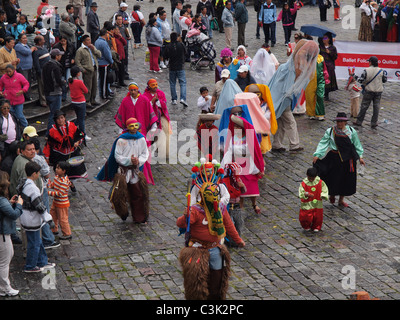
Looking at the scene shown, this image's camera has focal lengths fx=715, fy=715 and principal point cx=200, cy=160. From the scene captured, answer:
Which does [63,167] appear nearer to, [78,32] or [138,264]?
[138,264]

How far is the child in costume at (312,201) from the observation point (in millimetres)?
11258

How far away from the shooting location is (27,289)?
370 inches

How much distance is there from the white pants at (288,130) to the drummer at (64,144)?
4.35 meters

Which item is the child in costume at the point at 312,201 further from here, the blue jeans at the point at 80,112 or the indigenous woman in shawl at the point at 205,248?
the blue jeans at the point at 80,112

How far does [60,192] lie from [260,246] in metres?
3.17

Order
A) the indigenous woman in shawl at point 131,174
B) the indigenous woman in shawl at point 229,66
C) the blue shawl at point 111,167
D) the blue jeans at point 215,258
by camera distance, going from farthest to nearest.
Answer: the indigenous woman in shawl at point 229,66 < the blue shawl at point 111,167 < the indigenous woman in shawl at point 131,174 < the blue jeans at point 215,258

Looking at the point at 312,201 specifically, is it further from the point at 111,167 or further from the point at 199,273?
the point at 199,273

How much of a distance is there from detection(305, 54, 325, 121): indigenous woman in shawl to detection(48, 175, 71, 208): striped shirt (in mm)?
7673

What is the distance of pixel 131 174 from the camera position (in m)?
11.6

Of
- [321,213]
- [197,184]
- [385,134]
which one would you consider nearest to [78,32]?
[385,134]

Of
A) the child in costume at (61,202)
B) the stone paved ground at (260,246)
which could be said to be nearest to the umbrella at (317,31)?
the stone paved ground at (260,246)

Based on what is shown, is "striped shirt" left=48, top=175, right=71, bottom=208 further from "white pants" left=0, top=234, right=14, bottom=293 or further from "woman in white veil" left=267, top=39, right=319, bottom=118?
"woman in white veil" left=267, top=39, right=319, bottom=118

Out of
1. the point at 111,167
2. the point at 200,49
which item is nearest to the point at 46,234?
the point at 111,167

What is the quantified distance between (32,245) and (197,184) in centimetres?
269
